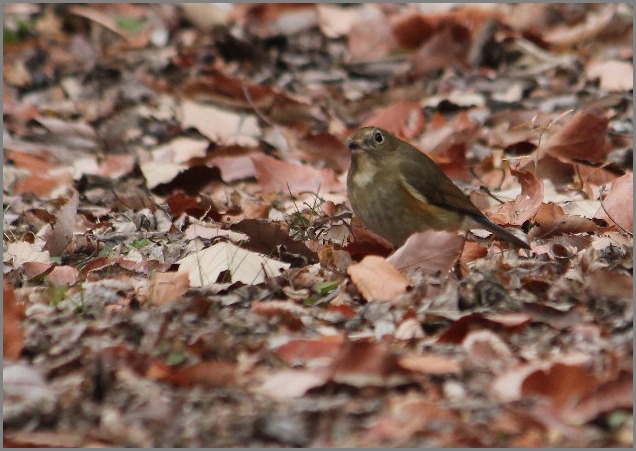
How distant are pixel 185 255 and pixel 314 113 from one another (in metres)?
3.47

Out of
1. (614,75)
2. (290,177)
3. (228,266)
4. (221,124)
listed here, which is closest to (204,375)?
(228,266)

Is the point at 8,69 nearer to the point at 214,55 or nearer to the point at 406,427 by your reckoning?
the point at 214,55

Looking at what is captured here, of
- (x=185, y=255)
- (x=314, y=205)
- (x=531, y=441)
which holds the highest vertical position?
(x=314, y=205)

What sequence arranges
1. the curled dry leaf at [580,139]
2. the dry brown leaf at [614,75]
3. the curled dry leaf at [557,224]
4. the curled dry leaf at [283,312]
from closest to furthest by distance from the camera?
1. the curled dry leaf at [283,312]
2. the curled dry leaf at [557,224]
3. the curled dry leaf at [580,139]
4. the dry brown leaf at [614,75]

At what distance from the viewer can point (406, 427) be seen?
3.26 meters

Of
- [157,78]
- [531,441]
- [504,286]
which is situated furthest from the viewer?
[157,78]

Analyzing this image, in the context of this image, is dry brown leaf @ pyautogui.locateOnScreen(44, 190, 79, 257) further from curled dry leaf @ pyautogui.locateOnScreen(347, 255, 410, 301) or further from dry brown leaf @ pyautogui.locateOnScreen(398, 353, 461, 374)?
dry brown leaf @ pyautogui.locateOnScreen(398, 353, 461, 374)

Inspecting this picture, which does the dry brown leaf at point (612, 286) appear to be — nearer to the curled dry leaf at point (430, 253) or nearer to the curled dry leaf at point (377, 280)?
the curled dry leaf at point (430, 253)

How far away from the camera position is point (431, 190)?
573 centimetres

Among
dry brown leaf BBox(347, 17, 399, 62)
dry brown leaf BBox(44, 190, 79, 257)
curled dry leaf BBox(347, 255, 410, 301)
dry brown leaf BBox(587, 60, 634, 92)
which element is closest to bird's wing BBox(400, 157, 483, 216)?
curled dry leaf BBox(347, 255, 410, 301)

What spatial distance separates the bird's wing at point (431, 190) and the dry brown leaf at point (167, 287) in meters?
1.49

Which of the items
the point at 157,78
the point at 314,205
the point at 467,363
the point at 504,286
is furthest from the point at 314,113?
the point at 467,363

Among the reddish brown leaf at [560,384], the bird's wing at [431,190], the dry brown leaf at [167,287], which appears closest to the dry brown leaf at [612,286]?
the reddish brown leaf at [560,384]

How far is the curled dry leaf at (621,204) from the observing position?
5.30m
